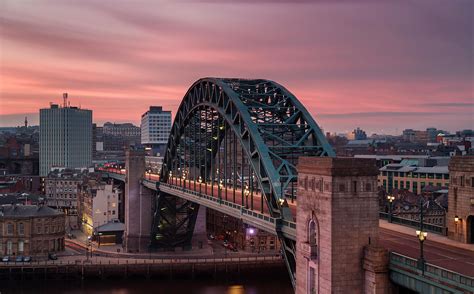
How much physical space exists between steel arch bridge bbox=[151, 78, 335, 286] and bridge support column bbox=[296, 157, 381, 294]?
9807mm

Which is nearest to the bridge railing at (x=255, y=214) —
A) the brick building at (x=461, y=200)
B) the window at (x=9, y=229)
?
the brick building at (x=461, y=200)

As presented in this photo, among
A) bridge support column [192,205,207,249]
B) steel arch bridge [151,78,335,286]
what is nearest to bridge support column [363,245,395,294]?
steel arch bridge [151,78,335,286]

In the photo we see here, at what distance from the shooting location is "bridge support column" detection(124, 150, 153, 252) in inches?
4341

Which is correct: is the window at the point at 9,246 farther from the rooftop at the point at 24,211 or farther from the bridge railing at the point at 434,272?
the bridge railing at the point at 434,272

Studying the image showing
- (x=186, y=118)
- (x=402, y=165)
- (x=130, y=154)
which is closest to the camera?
(x=186, y=118)

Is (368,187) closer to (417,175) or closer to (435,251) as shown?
(435,251)

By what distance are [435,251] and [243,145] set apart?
27977 millimetres

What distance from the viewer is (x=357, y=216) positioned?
39688mm

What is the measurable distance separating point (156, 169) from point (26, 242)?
273ft

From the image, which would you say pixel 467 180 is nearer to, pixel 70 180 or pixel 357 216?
pixel 357 216

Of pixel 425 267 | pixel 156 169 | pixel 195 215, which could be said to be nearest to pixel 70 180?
pixel 156 169

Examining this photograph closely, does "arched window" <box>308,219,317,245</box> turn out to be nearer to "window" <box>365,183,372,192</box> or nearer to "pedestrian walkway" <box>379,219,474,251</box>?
"window" <box>365,183,372,192</box>

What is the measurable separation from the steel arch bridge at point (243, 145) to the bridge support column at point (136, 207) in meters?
3.21

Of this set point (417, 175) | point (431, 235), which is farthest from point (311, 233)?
point (417, 175)
